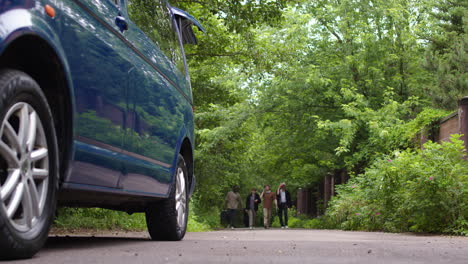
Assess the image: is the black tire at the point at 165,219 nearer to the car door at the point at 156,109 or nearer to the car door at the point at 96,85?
the car door at the point at 156,109

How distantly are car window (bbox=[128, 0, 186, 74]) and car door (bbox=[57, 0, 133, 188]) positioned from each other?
69 cm

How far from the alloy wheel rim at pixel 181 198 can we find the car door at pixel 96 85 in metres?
2.11

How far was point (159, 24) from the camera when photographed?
704 cm

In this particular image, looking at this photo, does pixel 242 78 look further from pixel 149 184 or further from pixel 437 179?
pixel 149 184

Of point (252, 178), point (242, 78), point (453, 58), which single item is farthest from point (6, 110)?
point (252, 178)

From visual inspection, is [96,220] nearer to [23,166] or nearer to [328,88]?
[23,166]

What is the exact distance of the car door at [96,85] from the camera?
4.43 metres

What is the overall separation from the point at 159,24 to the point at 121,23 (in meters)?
1.66

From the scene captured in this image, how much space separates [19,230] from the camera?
379cm

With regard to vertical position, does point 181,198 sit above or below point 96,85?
below

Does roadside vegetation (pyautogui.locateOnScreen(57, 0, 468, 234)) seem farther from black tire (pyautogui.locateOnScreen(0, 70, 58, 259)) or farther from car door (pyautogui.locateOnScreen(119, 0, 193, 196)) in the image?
black tire (pyautogui.locateOnScreen(0, 70, 58, 259))

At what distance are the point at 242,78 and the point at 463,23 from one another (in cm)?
814

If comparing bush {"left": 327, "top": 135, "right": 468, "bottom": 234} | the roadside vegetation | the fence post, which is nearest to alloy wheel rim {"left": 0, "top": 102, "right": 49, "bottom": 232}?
bush {"left": 327, "top": 135, "right": 468, "bottom": 234}

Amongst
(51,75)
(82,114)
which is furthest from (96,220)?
(51,75)
